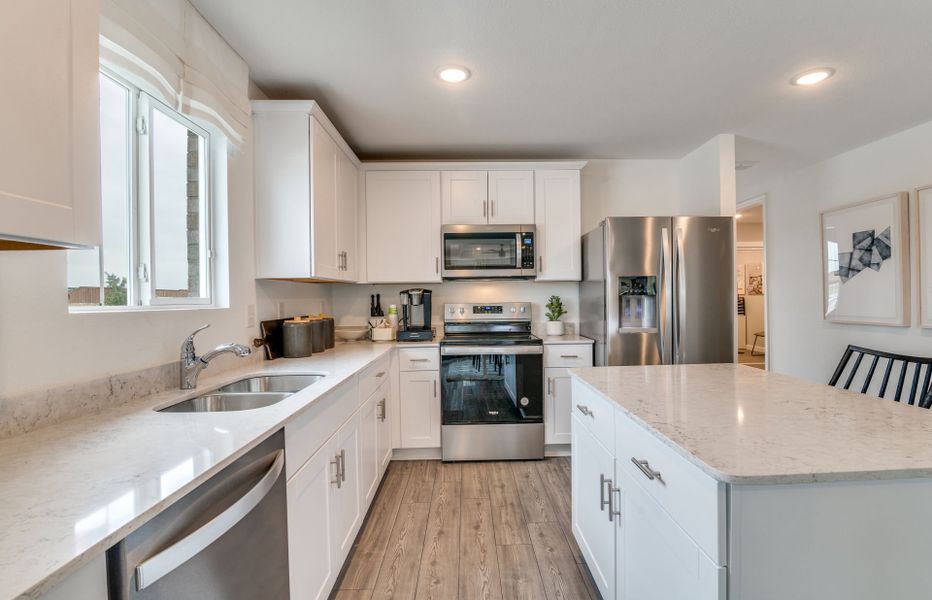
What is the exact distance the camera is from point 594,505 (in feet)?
5.12

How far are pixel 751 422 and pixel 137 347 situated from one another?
196cm

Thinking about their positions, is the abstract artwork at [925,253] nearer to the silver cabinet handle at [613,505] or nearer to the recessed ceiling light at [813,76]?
the recessed ceiling light at [813,76]

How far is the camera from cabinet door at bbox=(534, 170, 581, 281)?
319 cm

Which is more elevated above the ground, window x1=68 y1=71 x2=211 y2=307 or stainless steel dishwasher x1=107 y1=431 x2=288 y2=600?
window x1=68 y1=71 x2=211 y2=307

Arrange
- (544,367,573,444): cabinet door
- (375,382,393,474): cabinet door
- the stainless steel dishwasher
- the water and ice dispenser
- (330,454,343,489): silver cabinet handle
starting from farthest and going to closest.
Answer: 1. (544,367,573,444): cabinet door
2. the water and ice dispenser
3. (375,382,393,474): cabinet door
4. (330,454,343,489): silver cabinet handle
5. the stainless steel dishwasher

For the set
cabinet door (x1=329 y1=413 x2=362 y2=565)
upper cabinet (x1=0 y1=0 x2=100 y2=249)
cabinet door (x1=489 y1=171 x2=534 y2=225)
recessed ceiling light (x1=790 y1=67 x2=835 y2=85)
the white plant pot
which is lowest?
cabinet door (x1=329 y1=413 x2=362 y2=565)

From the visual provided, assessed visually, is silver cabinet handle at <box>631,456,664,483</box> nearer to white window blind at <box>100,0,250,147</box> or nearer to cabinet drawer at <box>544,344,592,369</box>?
cabinet drawer at <box>544,344,592,369</box>

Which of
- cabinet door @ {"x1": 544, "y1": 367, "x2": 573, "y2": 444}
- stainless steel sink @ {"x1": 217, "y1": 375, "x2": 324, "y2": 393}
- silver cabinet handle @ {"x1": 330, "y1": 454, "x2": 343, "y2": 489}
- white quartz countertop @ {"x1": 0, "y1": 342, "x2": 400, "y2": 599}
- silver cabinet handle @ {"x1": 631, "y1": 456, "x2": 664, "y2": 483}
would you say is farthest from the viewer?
cabinet door @ {"x1": 544, "y1": 367, "x2": 573, "y2": 444}

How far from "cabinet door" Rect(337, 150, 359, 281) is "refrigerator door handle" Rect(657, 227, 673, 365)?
220cm

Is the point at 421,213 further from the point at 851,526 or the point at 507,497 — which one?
the point at 851,526

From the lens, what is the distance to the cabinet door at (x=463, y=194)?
3.16 metres

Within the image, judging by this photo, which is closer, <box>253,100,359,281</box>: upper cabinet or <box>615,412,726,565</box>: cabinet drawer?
<box>615,412,726,565</box>: cabinet drawer

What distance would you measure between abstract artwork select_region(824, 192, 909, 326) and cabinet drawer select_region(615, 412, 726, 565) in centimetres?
307

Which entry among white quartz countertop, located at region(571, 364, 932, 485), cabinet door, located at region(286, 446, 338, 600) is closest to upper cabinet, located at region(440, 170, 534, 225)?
white quartz countertop, located at region(571, 364, 932, 485)
